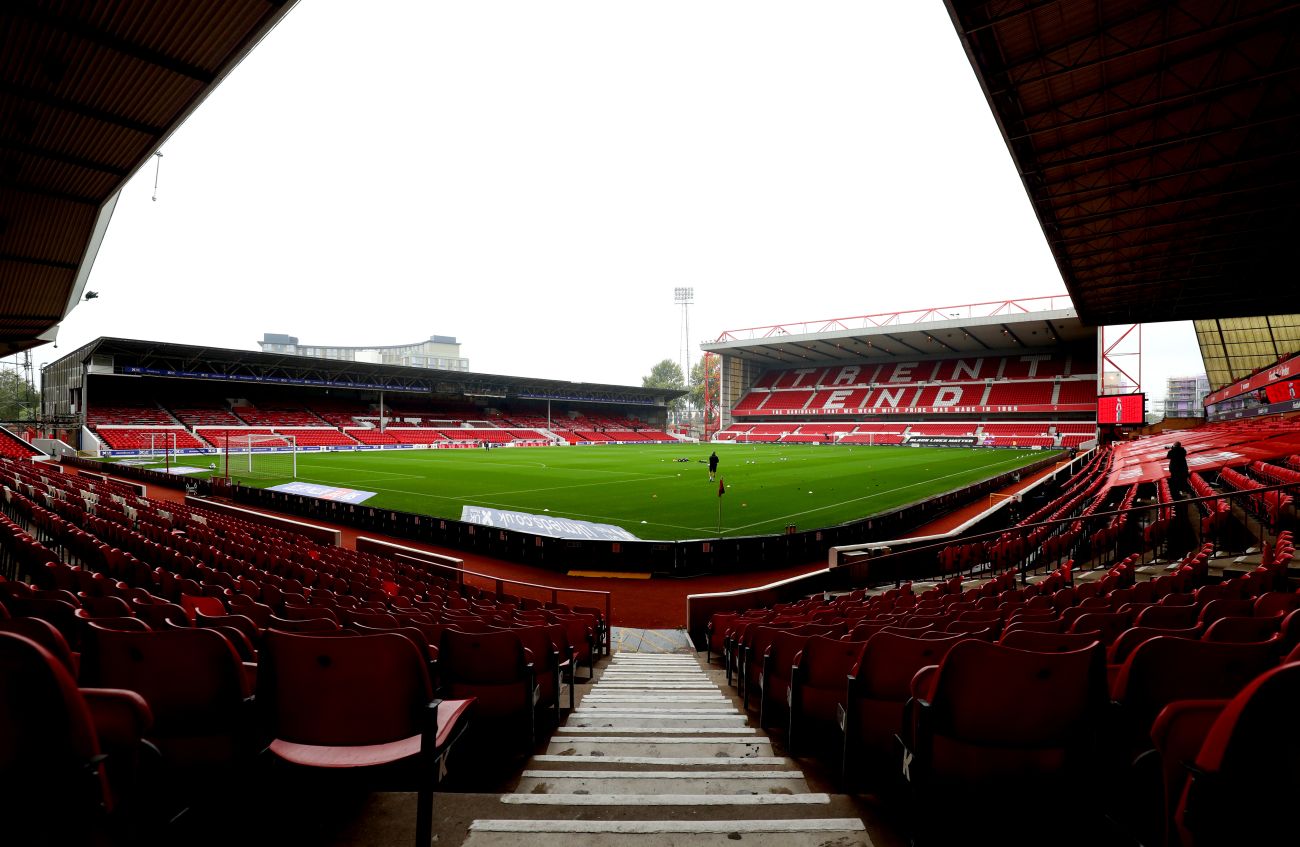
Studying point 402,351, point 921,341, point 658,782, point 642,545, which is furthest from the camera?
point 402,351

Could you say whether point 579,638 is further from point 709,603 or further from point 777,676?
point 709,603

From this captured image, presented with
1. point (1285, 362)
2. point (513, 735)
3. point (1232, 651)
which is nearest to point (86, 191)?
point (513, 735)

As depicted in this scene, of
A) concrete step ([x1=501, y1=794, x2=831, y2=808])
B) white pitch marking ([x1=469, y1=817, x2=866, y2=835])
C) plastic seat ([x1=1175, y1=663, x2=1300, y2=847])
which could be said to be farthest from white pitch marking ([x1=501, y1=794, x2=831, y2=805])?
plastic seat ([x1=1175, y1=663, x2=1300, y2=847])

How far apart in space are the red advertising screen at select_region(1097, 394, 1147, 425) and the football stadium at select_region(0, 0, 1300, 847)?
36.8 ft

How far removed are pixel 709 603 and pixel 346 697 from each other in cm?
851

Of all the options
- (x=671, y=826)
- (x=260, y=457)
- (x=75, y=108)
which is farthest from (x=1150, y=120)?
(x=260, y=457)

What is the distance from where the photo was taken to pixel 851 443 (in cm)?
6438

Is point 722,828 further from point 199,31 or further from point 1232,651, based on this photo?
point 199,31

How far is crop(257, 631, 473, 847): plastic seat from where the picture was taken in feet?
8.00

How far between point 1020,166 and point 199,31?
1654 centimetres

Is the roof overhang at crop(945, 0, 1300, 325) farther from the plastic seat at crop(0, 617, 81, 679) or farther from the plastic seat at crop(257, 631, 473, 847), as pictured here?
the plastic seat at crop(0, 617, 81, 679)

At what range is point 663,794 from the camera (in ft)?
9.33

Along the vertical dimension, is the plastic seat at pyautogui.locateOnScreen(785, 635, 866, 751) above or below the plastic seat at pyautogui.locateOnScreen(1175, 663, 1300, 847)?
below

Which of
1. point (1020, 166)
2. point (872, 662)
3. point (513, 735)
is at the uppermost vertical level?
point (1020, 166)
